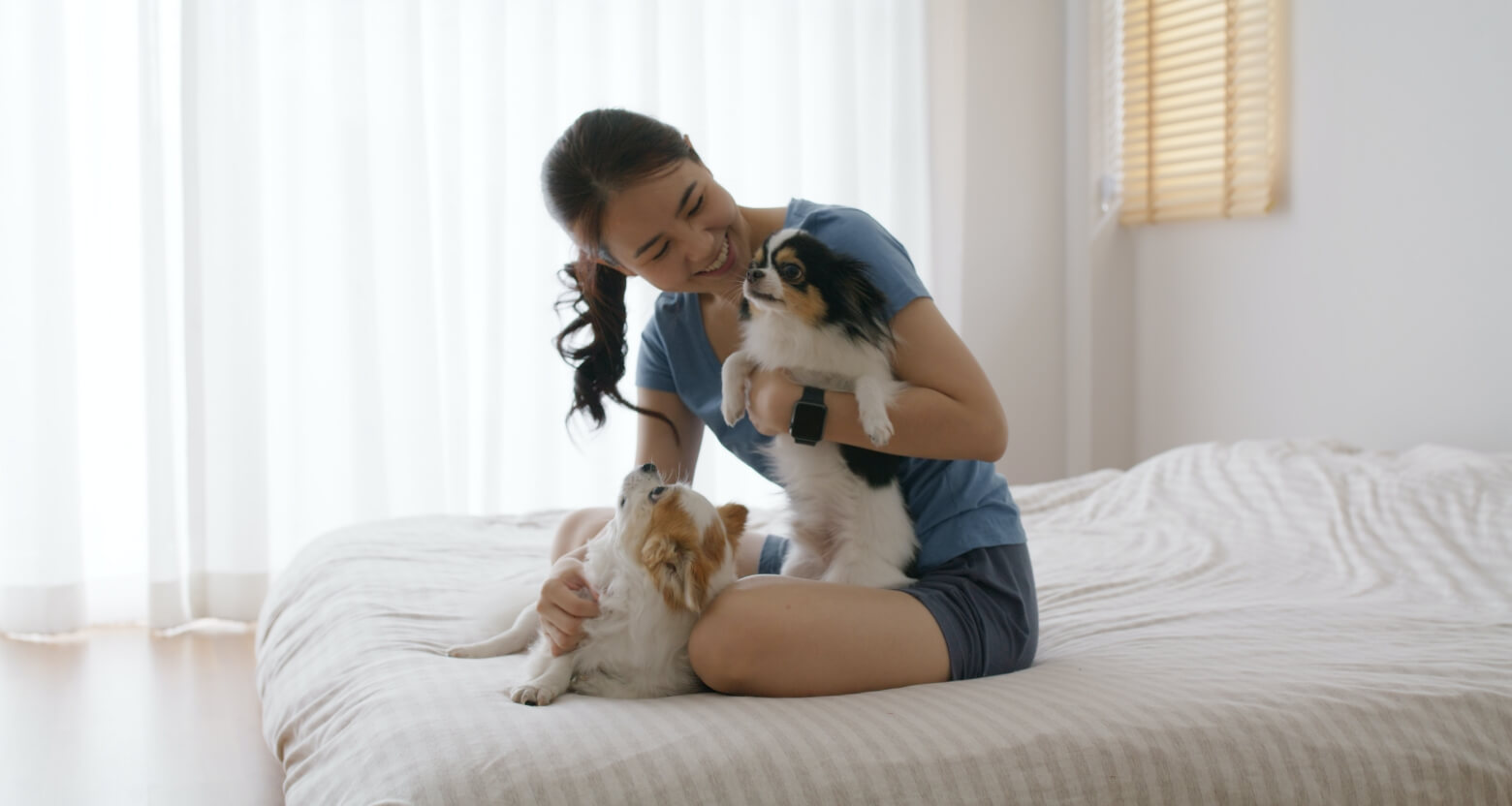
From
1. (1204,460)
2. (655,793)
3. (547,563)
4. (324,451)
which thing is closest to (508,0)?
(324,451)

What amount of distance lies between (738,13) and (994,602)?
9.76 feet

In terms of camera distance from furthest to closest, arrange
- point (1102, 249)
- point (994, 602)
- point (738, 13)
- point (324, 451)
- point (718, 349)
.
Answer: point (1102, 249) < point (738, 13) < point (324, 451) < point (718, 349) < point (994, 602)

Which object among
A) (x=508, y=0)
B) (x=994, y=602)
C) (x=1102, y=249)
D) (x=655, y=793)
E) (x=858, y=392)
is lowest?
→ (x=655, y=793)

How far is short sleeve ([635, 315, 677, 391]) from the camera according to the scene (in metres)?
1.91

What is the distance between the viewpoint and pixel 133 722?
2453 mm

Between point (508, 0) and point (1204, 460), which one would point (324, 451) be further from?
point (1204, 460)

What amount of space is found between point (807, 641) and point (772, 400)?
0.34 metres

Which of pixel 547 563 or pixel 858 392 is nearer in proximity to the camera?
pixel 858 392

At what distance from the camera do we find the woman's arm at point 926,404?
1.45 m

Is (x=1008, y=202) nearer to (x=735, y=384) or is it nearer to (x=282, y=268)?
(x=282, y=268)

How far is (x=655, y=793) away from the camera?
1115mm

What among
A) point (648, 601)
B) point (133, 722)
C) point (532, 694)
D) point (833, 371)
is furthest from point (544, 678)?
point (133, 722)

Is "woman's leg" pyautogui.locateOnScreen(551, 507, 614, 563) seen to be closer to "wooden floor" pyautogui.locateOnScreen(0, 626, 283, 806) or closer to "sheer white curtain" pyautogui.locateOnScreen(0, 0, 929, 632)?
"wooden floor" pyautogui.locateOnScreen(0, 626, 283, 806)

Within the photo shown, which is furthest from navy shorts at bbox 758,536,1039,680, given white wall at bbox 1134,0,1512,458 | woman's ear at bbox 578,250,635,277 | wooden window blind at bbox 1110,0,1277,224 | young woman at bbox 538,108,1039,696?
wooden window blind at bbox 1110,0,1277,224
